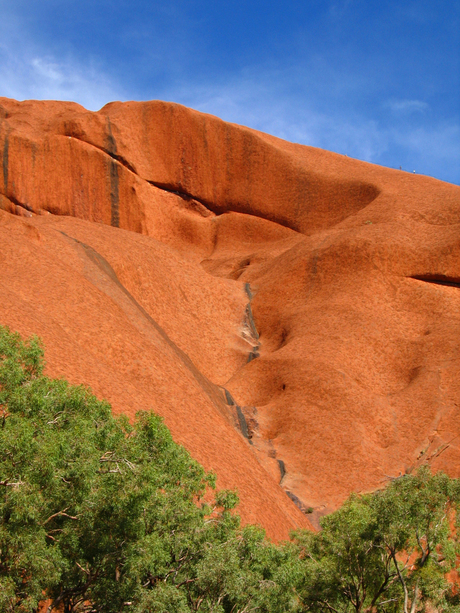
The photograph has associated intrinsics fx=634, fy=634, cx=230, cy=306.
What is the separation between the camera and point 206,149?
210ft

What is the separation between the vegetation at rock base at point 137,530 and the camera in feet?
33.3

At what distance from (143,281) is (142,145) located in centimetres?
2619

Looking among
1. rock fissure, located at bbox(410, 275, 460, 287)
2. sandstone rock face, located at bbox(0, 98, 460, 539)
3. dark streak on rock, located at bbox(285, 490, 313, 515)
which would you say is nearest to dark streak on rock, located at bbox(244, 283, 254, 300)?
sandstone rock face, located at bbox(0, 98, 460, 539)

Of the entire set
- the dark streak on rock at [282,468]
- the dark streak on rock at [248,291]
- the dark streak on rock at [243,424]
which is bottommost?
the dark streak on rock at [282,468]

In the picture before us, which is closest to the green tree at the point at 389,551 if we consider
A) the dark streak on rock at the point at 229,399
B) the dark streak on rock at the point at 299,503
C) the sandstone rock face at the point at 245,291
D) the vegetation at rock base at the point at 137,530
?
the vegetation at rock base at the point at 137,530

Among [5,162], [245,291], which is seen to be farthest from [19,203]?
[245,291]

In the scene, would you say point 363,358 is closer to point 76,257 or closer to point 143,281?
point 143,281

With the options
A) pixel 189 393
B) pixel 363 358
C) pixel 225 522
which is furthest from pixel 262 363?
pixel 225 522

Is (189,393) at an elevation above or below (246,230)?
below

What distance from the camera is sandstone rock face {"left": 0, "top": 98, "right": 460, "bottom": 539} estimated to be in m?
27.1

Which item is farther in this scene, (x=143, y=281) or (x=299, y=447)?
(x=143, y=281)

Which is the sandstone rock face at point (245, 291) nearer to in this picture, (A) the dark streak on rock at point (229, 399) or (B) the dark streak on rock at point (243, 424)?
(B) the dark streak on rock at point (243, 424)

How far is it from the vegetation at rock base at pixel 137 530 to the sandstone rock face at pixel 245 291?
27.2 ft

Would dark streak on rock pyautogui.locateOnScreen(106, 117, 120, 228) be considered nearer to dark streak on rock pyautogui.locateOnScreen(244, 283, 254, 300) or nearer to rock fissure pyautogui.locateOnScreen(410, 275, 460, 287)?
dark streak on rock pyautogui.locateOnScreen(244, 283, 254, 300)
